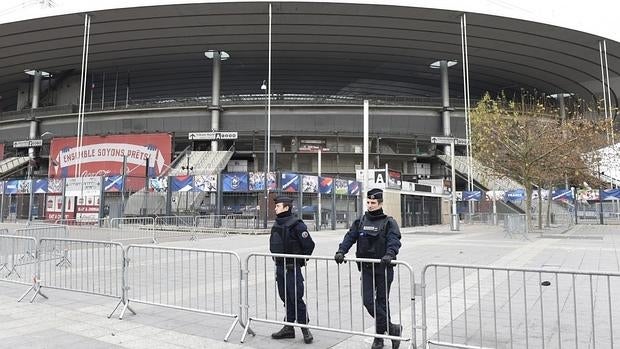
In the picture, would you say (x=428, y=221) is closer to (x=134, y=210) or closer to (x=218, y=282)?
(x=134, y=210)

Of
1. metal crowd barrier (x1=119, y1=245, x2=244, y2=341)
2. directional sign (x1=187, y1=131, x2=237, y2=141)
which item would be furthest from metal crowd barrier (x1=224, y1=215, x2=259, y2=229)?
directional sign (x1=187, y1=131, x2=237, y2=141)

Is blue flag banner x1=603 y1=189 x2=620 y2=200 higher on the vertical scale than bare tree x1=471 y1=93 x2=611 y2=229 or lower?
lower

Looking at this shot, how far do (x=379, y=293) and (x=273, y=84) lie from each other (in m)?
56.6

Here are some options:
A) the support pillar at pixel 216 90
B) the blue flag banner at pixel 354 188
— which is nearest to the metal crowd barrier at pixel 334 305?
the blue flag banner at pixel 354 188

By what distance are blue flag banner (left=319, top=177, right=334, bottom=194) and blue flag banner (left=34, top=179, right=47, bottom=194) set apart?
1775 cm

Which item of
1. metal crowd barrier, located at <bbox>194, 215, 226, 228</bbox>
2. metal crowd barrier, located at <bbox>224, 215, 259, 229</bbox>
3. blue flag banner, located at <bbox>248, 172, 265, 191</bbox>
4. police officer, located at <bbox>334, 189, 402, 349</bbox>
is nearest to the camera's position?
police officer, located at <bbox>334, 189, 402, 349</bbox>

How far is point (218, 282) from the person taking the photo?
9664 millimetres

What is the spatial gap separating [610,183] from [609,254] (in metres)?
32.4

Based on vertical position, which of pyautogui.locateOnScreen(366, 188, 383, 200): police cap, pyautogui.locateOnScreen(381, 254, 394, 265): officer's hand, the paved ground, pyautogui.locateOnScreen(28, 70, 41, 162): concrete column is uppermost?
pyautogui.locateOnScreen(28, 70, 41, 162): concrete column

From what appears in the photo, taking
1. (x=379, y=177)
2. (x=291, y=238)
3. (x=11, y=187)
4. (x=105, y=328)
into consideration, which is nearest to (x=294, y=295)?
(x=291, y=238)

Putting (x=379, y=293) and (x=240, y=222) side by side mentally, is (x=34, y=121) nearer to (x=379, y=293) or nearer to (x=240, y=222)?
(x=240, y=222)

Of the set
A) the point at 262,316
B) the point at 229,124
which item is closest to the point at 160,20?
the point at 229,124

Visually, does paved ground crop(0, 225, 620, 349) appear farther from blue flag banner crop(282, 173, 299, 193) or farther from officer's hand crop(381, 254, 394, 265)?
blue flag banner crop(282, 173, 299, 193)

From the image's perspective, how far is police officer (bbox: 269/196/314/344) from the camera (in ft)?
19.8
